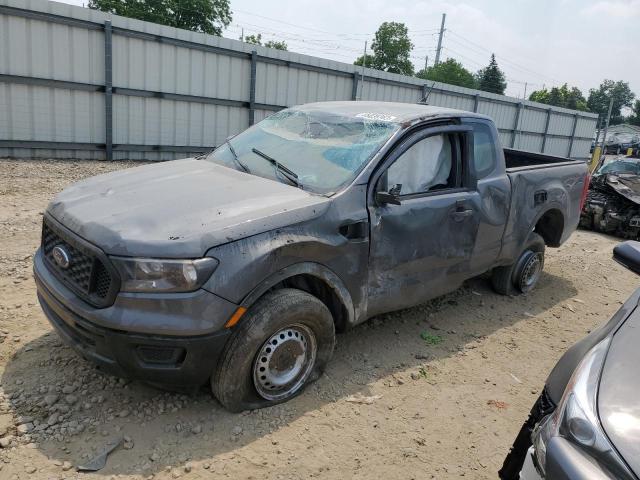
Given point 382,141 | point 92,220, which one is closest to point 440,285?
point 382,141

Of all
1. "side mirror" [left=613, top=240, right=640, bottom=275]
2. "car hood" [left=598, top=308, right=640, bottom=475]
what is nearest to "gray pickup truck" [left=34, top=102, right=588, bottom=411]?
"side mirror" [left=613, top=240, right=640, bottom=275]

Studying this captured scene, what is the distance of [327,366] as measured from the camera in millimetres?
3791

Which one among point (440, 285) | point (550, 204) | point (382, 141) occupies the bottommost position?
point (440, 285)

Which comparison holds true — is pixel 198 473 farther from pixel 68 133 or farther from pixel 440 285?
pixel 68 133

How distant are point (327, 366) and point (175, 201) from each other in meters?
1.63

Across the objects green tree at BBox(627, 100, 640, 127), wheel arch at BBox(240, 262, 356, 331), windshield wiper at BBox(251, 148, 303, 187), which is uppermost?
green tree at BBox(627, 100, 640, 127)

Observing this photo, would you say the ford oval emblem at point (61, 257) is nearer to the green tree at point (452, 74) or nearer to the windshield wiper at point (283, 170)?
the windshield wiper at point (283, 170)

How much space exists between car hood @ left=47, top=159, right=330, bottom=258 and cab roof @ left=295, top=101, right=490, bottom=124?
106cm

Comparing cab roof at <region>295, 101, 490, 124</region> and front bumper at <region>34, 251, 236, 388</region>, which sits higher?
cab roof at <region>295, 101, 490, 124</region>

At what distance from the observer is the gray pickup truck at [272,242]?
8.91 ft

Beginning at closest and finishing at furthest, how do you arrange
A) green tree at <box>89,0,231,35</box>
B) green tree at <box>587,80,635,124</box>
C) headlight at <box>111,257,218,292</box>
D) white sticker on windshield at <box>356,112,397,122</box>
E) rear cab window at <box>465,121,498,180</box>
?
headlight at <box>111,257,218,292</box> → white sticker on windshield at <box>356,112,397,122</box> → rear cab window at <box>465,121,498,180</box> → green tree at <box>89,0,231,35</box> → green tree at <box>587,80,635,124</box>

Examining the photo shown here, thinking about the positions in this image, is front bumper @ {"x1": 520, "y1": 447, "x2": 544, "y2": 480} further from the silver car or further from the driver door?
the driver door

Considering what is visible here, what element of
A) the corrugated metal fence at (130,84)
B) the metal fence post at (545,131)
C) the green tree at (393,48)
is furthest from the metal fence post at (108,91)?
the green tree at (393,48)

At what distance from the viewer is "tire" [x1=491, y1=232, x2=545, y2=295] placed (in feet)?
18.2
